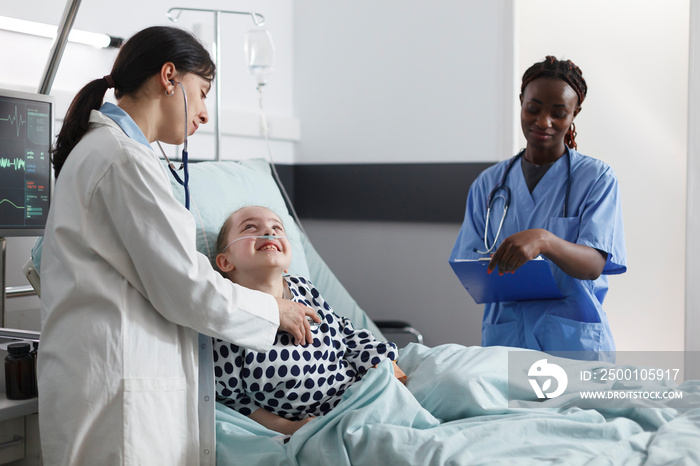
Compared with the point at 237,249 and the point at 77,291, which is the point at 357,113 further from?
the point at 77,291

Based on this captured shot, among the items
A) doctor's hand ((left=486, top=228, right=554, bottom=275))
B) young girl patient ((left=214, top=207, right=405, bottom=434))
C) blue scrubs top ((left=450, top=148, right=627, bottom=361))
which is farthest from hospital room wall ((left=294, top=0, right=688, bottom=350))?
young girl patient ((left=214, top=207, right=405, bottom=434))

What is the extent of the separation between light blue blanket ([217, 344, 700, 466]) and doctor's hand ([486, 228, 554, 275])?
0.78 ft

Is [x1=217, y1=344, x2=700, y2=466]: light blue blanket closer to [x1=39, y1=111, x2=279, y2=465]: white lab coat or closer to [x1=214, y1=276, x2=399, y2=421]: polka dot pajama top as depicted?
[x1=214, y1=276, x2=399, y2=421]: polka dot pajama top

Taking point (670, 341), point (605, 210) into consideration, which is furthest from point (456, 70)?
point (670, 341)

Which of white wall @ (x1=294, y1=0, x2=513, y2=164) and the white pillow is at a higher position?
white wall @ (x1=294, y1=0, x2=513, y2=164)

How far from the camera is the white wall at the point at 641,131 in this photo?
2.75 metres

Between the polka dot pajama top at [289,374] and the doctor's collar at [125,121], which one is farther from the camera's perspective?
the polka dot pajama top at [289,374]

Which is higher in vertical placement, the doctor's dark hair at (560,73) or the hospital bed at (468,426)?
the doctor's dark hair at (560,73)

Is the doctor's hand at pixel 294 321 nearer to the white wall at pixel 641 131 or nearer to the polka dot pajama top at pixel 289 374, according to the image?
the polka dot pajama top at pixel 289 374

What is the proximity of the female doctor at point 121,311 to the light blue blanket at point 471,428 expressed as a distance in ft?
0.65

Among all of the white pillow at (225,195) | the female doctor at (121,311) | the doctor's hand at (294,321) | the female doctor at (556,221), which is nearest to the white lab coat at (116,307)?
the female doctor at (121,311)

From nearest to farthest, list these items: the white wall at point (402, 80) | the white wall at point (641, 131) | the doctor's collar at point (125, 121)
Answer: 1. the doctor's collar at point (125, 121)
2. the white wall at point (641, 131)
3. the white wall at point (402, 80)

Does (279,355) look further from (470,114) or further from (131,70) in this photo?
(470,114)

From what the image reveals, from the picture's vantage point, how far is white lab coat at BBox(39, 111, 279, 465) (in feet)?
4.07
